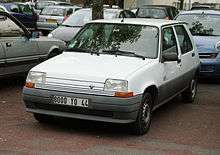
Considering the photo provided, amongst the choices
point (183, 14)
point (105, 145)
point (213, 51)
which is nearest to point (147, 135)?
point (105, 145)

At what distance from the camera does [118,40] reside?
7852 mm

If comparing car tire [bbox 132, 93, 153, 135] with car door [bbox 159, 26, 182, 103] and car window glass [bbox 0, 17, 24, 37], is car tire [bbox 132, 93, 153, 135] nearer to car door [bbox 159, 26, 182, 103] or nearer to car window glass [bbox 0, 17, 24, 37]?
car door [bbox 159, 26, 182, 103]

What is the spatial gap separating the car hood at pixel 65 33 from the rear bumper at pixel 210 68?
13.3 feet

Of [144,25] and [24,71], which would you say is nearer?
[144,25]

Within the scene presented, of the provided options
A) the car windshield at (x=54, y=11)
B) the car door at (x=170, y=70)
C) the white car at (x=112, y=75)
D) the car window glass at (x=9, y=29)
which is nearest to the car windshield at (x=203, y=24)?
the white car at (x=112, y=75)

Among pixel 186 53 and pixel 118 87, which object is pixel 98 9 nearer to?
pixel 186 53

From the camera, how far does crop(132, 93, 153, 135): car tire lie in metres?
6.87

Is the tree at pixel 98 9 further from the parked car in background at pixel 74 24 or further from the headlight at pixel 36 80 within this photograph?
the headlight at pixel 36 80

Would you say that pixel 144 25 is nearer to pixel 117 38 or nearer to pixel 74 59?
pixel 117 38

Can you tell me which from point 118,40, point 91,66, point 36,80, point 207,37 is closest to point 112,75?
point 91,66

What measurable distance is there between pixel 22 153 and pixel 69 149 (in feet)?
1.92

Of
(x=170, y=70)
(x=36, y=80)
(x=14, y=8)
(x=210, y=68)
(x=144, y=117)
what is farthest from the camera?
(x=14, y=8)

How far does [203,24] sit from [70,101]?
23.4ft

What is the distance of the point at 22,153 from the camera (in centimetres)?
599
